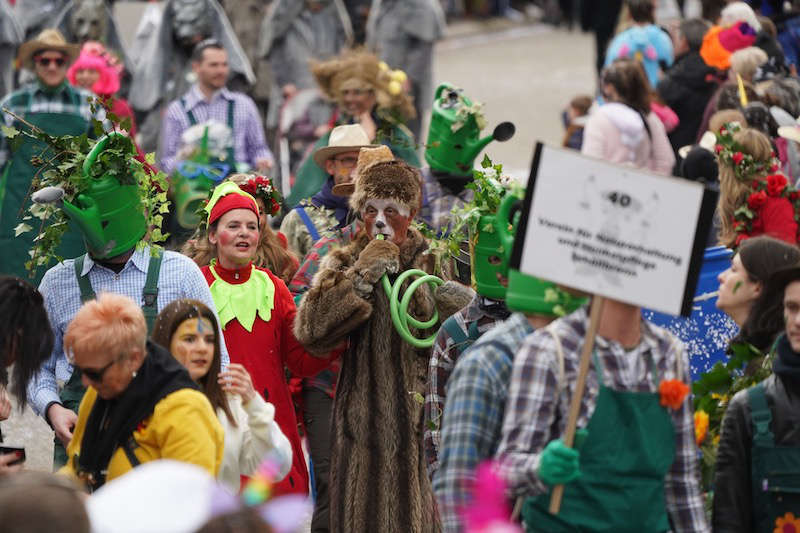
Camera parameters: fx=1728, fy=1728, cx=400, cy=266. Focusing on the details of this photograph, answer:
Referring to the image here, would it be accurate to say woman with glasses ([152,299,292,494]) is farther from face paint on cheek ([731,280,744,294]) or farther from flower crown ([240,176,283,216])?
flower crown ([240,176,283,216])

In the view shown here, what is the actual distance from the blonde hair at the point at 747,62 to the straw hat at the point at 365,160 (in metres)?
3.62

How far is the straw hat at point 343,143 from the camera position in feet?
30.8

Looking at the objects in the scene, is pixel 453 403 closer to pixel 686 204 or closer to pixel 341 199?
pixel 686 204

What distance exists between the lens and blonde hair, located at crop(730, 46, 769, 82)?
1163cm

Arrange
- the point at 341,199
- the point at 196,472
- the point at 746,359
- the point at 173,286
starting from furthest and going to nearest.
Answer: the point at 341,199 < the point at 173,286 < the point at 746,359 < the point at 196,472

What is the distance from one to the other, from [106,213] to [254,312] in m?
0.84

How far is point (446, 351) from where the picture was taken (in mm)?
6578

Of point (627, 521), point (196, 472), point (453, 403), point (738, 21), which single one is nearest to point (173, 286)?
point (453, 403)

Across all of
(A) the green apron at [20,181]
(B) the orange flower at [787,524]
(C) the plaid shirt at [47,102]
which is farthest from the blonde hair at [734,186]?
(C) the plaid shirt at [47,102]

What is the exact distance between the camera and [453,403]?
16.7 feet

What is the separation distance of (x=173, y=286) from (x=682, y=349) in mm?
2376

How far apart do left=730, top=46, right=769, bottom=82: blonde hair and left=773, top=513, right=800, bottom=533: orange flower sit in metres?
6.63

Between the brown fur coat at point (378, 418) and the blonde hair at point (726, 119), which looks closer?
the brown fur coat at point (378, 418)

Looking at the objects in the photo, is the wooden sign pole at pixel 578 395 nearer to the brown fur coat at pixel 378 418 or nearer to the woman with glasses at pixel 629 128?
the brown fur coat at pixel 378 418
